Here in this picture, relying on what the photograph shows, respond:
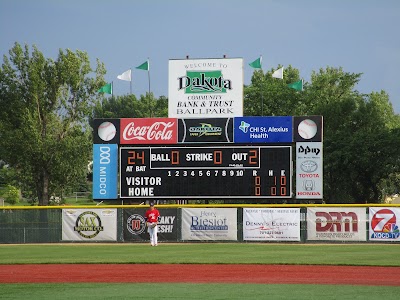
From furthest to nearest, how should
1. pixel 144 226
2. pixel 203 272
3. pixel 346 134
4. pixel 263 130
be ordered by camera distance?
pixel 346 134, pixel 144 226, pixel 263 130, pixel 203 272

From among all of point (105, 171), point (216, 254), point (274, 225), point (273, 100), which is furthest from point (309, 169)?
point (273, 100)

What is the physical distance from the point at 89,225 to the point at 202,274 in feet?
49.1

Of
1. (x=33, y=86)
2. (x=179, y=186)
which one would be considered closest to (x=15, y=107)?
(x=33, y=86)

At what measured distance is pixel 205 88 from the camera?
32.3 metres

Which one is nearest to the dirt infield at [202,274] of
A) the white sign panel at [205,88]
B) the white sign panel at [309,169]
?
the white sign panel at [309,169]

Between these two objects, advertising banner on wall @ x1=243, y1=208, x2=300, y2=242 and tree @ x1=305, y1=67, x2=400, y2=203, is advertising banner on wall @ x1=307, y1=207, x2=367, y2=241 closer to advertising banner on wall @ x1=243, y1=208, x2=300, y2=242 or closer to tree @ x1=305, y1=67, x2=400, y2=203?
advertising banner on wall @ x1=243, y1=208, x2=300, y2=242

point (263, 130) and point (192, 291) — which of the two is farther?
point (263, 130)

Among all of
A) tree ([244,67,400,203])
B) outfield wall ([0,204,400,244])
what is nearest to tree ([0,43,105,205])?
tree ([244,67,400,203])

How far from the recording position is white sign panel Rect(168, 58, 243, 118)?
32.1 metres

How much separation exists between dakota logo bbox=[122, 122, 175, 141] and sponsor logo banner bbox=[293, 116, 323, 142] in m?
4.39

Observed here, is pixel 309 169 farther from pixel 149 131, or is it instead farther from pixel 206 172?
pixel 149 131

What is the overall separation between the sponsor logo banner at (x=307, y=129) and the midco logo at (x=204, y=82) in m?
3.07

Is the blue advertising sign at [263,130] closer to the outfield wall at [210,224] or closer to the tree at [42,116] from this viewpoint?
the outfield wall at [210,224]

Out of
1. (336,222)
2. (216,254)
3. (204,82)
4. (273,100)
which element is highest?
(273,100)
